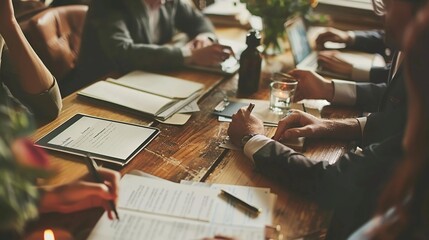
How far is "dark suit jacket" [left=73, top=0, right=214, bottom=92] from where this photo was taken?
184cm

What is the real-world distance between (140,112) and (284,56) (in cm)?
91

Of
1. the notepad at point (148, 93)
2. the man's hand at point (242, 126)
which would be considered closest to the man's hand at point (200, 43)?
the notepad at point (148, 93)

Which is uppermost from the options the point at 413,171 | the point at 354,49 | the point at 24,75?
the point at 413,171

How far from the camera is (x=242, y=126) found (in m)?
1.34

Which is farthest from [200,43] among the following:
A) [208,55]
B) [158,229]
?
[158,229]

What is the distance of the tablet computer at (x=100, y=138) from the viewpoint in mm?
1244

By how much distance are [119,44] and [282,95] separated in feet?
2.36

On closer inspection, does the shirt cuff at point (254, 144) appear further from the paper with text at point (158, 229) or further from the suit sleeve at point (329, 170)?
the paper with text at point (158, 229)

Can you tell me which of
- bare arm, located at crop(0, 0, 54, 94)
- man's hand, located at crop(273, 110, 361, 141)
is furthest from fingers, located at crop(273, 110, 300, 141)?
bare arm, located at crop(0, 0, 54, 94)

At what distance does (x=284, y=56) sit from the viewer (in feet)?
7.07

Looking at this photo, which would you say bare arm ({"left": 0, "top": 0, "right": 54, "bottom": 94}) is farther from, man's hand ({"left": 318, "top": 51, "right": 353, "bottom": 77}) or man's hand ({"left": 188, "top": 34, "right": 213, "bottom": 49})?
man's hand ({"left": 318, "top": 51, "right": 353, "bottom": 77})

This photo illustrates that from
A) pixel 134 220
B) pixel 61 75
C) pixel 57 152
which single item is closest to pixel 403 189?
pixel 134 220

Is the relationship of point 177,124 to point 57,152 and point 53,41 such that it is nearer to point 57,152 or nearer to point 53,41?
point 57,152

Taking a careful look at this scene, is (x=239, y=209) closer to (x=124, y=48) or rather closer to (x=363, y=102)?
(x=363, y=102)
